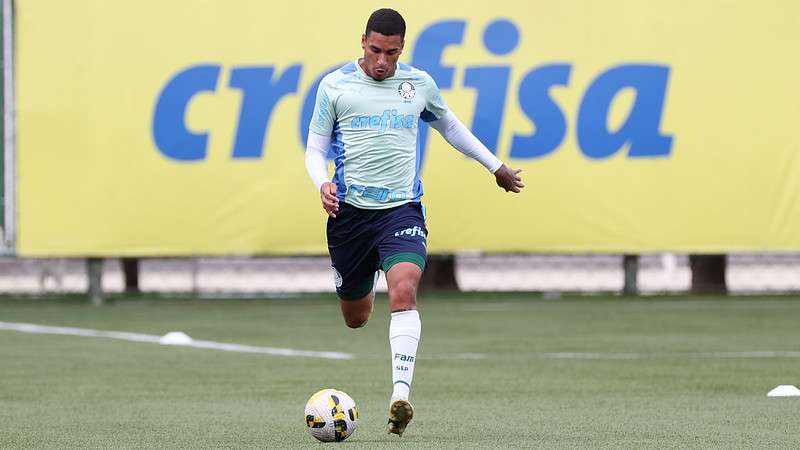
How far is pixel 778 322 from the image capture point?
17.6 m

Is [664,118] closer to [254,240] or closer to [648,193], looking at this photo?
[648,193]

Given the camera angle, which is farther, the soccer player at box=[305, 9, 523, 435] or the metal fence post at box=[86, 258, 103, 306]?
the metal fence post at box=[86, 258, 103, 306]

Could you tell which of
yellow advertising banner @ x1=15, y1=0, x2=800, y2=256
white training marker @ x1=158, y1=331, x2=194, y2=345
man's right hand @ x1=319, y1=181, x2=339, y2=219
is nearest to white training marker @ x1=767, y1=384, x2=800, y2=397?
man's right hand @ x1=319, y1=181, x2=339, y2=219

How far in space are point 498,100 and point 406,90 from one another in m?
11.2

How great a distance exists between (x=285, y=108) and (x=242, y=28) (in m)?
1.08

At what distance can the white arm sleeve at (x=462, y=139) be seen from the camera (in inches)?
361

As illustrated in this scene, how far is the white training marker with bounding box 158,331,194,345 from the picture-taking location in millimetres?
15459

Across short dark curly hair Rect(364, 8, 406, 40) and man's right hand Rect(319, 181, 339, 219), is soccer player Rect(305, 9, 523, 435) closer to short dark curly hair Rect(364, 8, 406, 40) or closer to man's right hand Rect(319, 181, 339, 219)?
short dark curly hair Rect(364, 8, 406, 40)

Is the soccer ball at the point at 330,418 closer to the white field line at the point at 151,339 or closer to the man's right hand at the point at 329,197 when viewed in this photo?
the man's right hand at the point at 329,197

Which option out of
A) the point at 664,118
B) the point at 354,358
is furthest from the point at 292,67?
the point at 354,358

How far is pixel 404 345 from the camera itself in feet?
27.3

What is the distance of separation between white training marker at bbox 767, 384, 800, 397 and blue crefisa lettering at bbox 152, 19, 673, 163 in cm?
968

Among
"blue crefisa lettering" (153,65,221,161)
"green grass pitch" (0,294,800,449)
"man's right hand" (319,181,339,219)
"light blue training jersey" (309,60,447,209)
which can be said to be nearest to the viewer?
"man's right hand" (319,181,339,219)

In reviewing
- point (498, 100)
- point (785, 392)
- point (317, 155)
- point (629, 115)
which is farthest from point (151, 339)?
point (317, 155)
